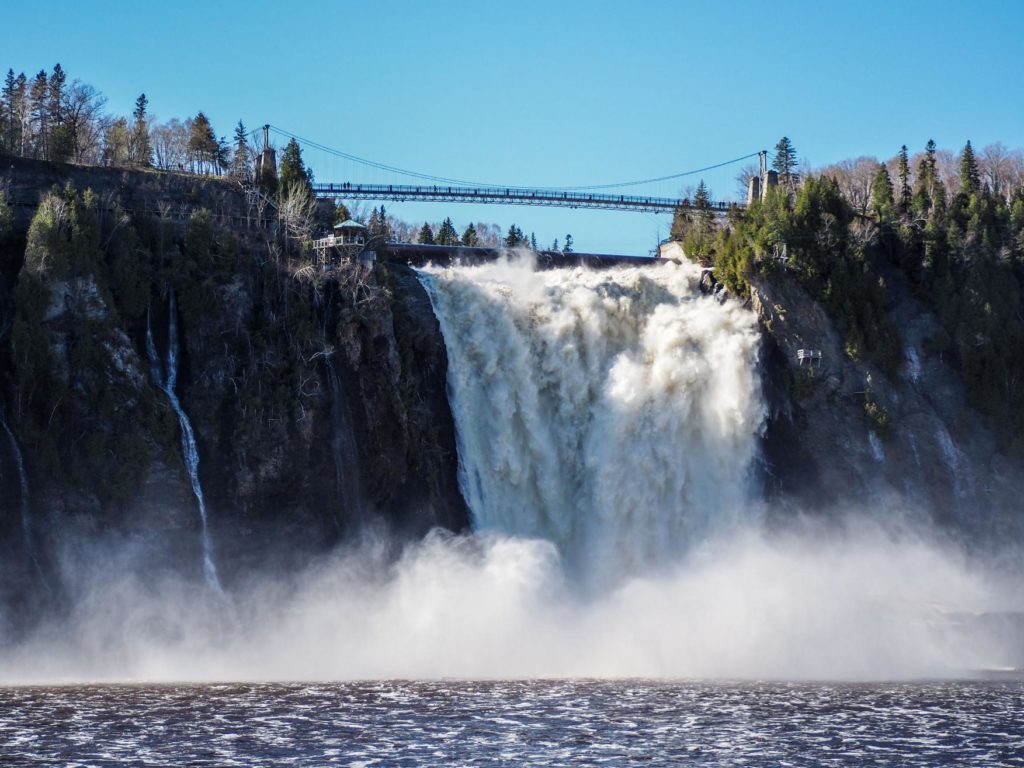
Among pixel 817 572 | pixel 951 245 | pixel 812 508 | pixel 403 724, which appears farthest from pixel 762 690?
pixel 951 245

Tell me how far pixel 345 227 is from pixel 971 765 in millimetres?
36704

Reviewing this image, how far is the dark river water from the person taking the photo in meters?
30.5

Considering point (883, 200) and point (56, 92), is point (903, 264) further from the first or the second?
point (56, 92)

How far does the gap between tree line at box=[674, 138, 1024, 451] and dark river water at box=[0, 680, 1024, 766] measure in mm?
28757

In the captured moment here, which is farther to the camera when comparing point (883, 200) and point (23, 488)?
point (883, 200)

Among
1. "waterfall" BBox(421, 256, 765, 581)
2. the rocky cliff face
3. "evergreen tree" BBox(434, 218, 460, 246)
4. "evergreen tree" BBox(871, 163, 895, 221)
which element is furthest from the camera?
"evergreen tree" BBox(434, 218, 460, 246)

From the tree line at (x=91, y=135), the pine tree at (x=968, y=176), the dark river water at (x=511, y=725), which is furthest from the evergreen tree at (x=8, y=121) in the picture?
the pine tree at (x=968, y=176)

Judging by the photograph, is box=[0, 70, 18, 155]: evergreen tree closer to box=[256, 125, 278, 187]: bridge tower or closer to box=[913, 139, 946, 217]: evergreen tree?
box=[256, 125, 278, 187]: bridge tower

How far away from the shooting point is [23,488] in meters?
49.6

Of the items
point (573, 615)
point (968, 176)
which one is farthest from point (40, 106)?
point (968, 176)

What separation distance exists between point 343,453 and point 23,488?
493 inches

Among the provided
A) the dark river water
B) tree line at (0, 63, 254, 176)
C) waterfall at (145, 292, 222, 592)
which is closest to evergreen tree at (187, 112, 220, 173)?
tree line at (0, 63, 254, 176)

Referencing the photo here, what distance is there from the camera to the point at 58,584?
49.4m

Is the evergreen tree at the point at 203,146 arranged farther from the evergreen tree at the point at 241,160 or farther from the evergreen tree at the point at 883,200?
the evergreen tree at the point at 883,200
